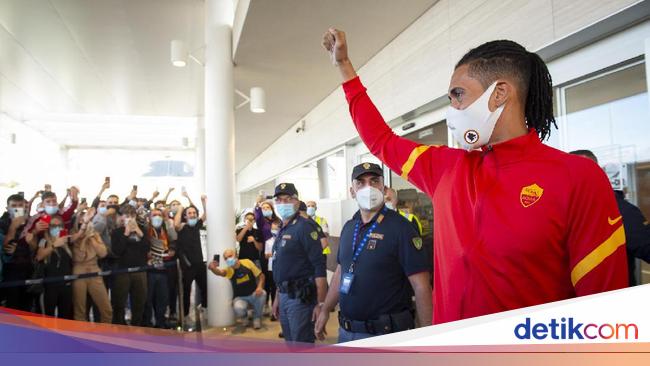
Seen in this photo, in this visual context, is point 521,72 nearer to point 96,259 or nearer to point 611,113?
point 611,113

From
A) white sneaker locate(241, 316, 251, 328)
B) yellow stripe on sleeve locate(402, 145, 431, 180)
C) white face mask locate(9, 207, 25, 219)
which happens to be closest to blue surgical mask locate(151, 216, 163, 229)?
white face mask locate(9, 207, 25, 219)

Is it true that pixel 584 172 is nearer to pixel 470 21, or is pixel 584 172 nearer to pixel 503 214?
pixel 503 214

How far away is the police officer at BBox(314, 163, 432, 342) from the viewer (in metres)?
1.81

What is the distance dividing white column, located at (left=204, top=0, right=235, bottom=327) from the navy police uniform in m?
3.22

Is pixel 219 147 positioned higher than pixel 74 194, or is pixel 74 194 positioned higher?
pixel 219 147

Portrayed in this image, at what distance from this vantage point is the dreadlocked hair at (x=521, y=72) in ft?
2.62

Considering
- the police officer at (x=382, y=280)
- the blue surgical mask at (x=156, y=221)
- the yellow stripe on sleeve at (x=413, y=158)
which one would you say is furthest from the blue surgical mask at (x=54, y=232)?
the yellow stripe on sleeve at (x=413, y=158)

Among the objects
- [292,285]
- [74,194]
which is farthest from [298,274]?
[74,194]

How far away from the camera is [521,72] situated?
806 mm

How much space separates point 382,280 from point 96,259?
3451 millimetres

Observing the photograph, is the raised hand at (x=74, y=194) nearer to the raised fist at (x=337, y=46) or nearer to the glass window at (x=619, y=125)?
the raised fist at (x=337, y=46)

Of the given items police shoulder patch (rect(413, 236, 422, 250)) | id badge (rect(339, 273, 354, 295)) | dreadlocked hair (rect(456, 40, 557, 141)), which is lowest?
id badge (rect(339, 273, 354, 295))

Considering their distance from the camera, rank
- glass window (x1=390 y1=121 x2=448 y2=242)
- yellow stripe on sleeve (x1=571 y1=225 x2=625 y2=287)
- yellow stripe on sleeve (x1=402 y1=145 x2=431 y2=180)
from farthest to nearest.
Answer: glass window (x1=390 y1=121 x2=448 y2=242) < yellow stripe on sleeve (x1=402 y1=145 x2=431 y2=180) < yellow stripe on sleeve (x1=571 y1=225 x2=625 y2=287)

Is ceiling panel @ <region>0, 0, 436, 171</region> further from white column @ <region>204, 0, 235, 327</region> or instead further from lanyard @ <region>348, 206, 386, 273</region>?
lanyard @ <region>348, 206, 386, 273</region>
